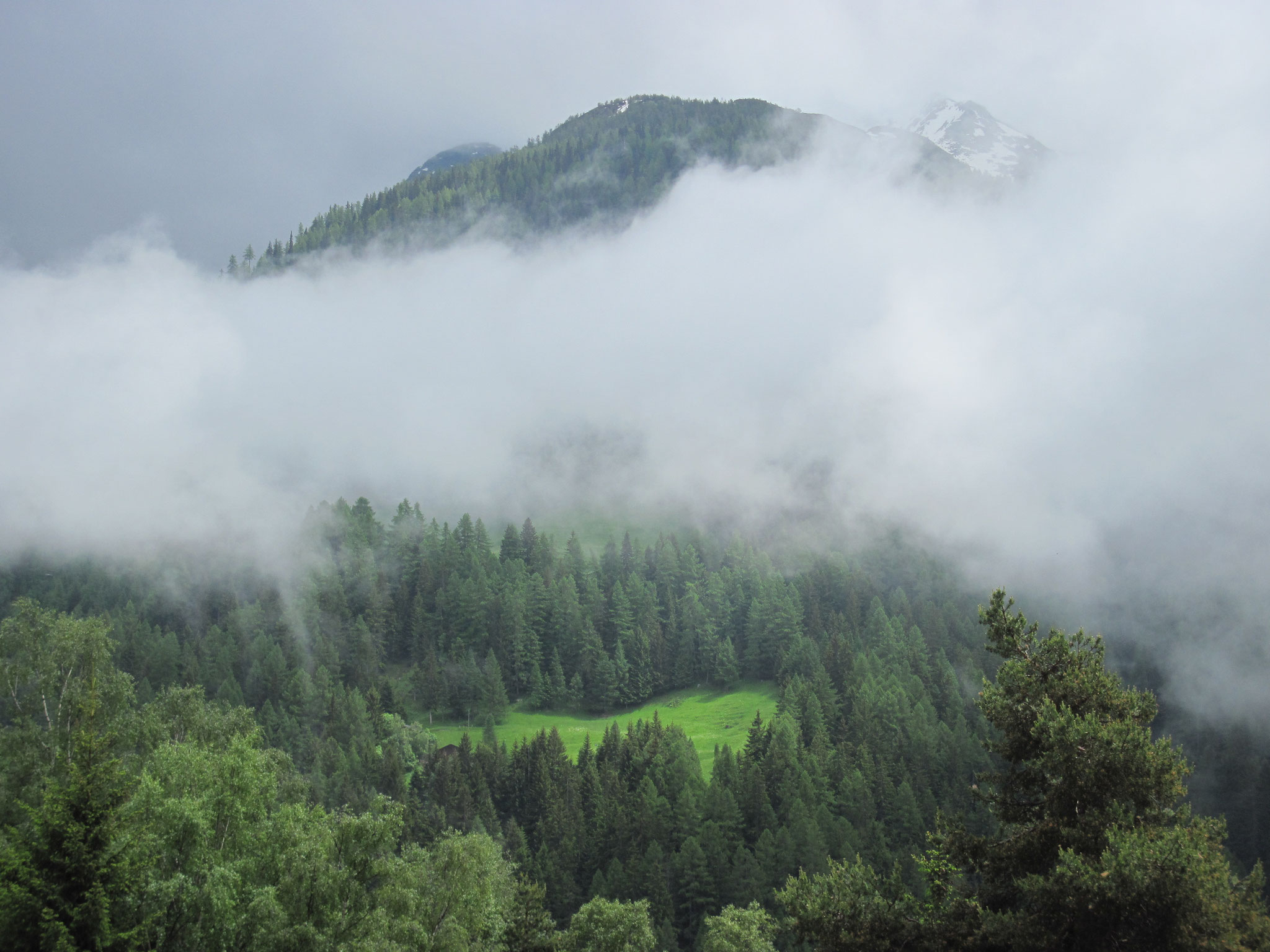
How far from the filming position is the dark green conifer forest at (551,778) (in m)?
26.9

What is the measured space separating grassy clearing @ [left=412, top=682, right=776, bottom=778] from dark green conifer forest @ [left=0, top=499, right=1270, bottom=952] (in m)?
3.85

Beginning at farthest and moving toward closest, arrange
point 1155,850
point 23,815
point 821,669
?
point 821,669 → point 23,815 → point 1155,850

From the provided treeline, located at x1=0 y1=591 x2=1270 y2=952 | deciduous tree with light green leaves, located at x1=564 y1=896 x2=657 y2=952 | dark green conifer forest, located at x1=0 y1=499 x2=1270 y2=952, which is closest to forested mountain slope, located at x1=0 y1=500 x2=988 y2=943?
dark green conifer forest, located at x1=0 y1=499 x2=1270 y2=952

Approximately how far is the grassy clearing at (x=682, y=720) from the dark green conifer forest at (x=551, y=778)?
3.85m

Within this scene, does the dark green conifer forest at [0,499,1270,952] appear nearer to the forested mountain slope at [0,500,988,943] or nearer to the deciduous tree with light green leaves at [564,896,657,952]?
the deciduous tree with light green leaves at [564,896,657,952]

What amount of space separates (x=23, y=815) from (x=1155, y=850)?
54.4 meters

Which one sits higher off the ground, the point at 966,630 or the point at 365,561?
the point at 365,561

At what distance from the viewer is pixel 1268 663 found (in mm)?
178750

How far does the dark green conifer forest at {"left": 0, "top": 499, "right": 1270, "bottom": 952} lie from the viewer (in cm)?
2686

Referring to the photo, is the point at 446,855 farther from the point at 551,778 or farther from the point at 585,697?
the point at 585,697

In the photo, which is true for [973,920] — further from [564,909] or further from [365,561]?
[365,561]

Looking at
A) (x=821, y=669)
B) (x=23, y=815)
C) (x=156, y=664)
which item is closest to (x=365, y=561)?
(x=156, y=664)

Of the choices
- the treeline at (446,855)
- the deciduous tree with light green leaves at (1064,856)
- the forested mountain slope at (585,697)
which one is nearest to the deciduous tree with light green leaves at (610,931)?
the treeline at (446,855)

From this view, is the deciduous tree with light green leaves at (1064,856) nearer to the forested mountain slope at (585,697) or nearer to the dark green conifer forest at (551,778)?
the dark green conifer forest at (551,778)
